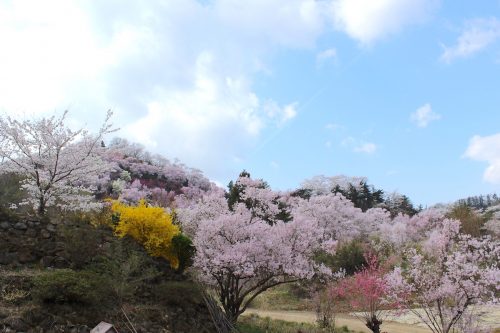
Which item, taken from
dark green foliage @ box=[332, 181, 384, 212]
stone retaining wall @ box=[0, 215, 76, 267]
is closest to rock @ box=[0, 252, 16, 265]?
stone retaining wall @ box=[0, 215, 76, 267]

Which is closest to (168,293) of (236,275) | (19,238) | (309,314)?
(236,275)

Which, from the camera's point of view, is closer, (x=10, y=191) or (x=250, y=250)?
(x=250, y=250)

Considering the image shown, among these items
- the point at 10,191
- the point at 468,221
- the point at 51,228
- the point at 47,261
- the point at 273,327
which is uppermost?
the point at 10,191

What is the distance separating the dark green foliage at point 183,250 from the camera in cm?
1308

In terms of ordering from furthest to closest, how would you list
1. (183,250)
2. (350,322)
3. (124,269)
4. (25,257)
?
1. (350,322)
2. (183,250)
3. (25,257)
4. (124,269)

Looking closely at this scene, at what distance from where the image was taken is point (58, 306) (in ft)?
28.1

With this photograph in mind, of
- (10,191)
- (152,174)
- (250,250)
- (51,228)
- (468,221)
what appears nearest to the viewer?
(250,250)

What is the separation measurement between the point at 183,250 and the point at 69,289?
15.2 ft

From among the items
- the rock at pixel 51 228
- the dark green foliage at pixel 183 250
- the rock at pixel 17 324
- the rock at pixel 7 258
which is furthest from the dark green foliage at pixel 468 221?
the rock at pixel 17 324

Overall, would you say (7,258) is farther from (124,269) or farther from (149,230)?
(149,230)

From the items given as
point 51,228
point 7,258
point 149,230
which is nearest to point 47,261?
point 7,258

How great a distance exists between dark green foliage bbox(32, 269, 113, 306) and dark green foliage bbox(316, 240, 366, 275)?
671 inches

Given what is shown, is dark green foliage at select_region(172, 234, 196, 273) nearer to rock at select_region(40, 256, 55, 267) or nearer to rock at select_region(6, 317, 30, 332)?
rock at select_region(40, 256, 55, 267)

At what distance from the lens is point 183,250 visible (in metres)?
13.1
